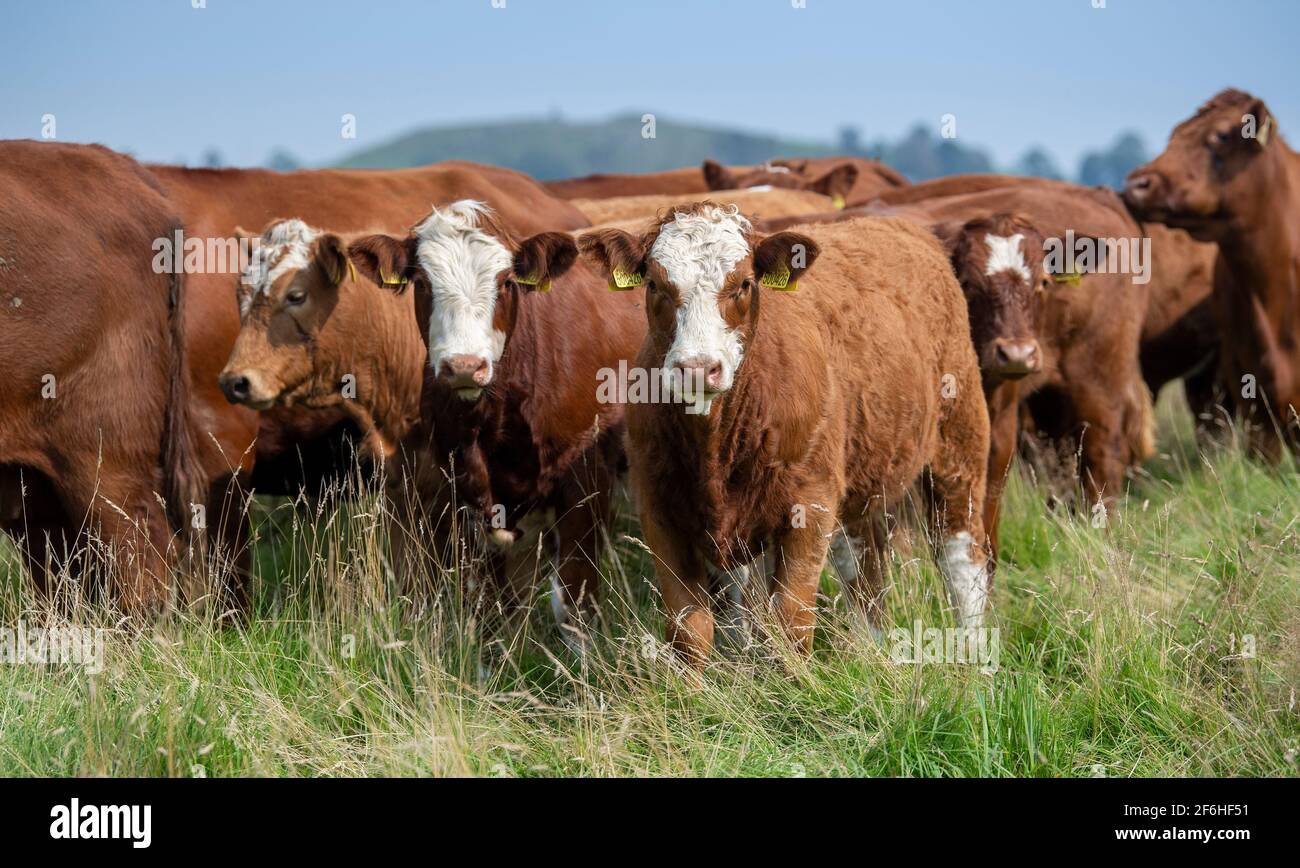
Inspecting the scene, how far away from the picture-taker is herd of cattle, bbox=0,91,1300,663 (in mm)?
5168

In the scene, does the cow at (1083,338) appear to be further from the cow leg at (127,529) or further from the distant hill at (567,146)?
the distant hill at (567,146)

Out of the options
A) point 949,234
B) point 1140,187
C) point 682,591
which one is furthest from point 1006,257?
point 682,591

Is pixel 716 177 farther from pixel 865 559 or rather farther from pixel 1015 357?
pixel 865 559

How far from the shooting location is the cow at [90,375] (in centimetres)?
568

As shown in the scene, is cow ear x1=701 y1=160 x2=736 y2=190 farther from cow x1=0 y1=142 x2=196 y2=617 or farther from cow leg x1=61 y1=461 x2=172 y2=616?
cow leg x1=61 y1=461 x2=172 y2=616

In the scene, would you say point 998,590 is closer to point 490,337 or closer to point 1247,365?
point 490,337

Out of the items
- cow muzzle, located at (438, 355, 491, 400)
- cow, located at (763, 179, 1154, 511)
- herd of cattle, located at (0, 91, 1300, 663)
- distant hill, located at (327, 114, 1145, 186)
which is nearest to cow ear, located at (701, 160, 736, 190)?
cow, located at (763, 179, 1154, 511)

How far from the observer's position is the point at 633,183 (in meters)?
14.2

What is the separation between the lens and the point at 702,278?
491 centimetres

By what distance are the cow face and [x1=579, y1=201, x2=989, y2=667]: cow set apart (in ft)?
5.40

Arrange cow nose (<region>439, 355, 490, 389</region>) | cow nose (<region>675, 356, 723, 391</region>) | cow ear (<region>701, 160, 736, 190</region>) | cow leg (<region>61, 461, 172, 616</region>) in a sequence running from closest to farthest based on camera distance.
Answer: cow nose (<region>675, 356, 723, 391</region>) < cow nose (<region>439, 355, 490, 389</region>) < cow leg (<region>61, 461, 172, 616</region>) < cow ear (<region>701, 160, 736, 190</region>)

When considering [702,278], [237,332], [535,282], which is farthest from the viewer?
[237,332]

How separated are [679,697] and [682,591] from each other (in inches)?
18.7

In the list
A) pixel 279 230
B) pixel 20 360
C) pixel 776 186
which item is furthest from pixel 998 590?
pixel 776 186
